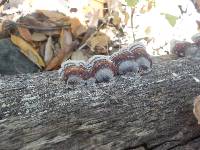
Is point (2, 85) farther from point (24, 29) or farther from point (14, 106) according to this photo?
point (24, 29)

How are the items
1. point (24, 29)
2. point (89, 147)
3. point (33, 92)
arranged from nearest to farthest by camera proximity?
1. point (89, 147)
2. point (33, 92)
3. point (24, 29)

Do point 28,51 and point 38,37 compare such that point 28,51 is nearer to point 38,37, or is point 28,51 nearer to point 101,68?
point 38,37

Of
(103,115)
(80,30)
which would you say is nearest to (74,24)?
(80,30)

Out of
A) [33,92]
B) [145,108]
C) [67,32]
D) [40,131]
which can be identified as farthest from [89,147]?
[67,32]

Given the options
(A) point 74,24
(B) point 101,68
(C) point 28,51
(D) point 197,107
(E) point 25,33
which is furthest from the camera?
(A) point 74,24

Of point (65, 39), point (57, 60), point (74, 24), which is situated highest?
point (74, 24)

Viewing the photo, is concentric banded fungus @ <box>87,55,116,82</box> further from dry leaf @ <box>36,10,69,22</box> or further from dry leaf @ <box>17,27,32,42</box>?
dry leaf @ <box>36,10,69,22</box>

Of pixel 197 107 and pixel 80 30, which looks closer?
pixel 197 107
